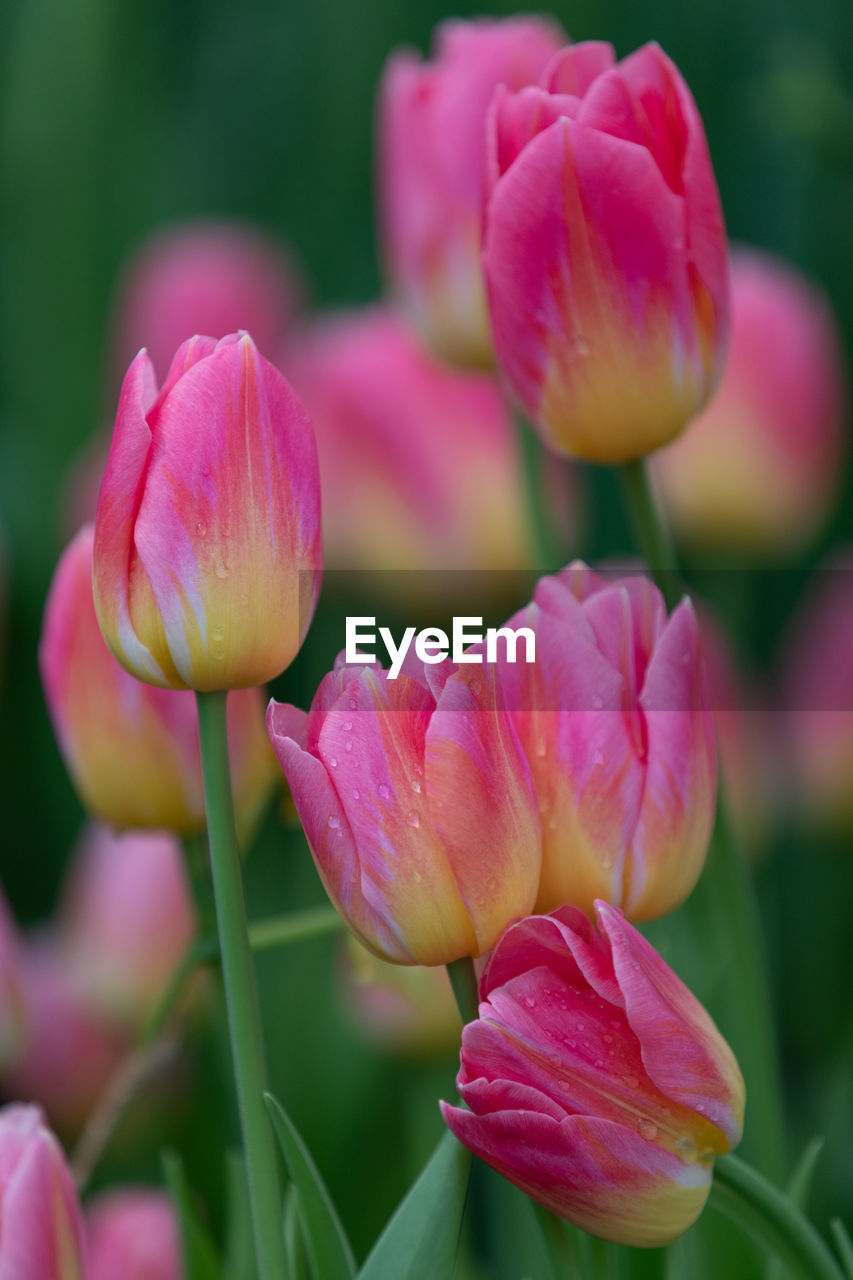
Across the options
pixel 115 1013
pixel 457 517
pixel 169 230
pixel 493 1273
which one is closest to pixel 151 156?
pixel 169 230

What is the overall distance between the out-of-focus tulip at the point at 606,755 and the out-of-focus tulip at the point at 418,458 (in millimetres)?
389

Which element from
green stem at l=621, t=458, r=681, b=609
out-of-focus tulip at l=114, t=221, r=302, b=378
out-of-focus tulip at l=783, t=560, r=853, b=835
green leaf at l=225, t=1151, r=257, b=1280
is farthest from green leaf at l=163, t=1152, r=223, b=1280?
out-of-focus tulip at l=114, t=221, r=302, b=378

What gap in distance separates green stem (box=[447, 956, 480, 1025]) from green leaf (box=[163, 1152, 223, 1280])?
75 millimetres

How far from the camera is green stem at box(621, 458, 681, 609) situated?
0.28 m

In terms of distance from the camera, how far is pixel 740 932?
0.98 ft

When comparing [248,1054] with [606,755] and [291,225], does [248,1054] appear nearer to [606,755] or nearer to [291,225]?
[606,755]

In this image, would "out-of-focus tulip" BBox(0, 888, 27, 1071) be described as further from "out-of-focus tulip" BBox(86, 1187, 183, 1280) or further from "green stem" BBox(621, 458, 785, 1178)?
"green stem" BBox(621, 458, 785, 1178)

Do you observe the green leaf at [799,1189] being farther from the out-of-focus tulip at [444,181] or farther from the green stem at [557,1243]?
the out-of-focus tulip at [444,181]

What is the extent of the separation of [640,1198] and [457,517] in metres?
0.44

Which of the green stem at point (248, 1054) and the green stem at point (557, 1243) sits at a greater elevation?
the green stem at point (248, 1054)

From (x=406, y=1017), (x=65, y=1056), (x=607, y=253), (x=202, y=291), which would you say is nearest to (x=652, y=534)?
(x=607, y=253)

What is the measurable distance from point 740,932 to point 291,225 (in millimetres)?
882

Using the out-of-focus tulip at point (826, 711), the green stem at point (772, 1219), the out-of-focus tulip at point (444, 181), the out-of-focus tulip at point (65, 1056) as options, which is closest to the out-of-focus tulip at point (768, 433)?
the out-of-focus tulip at point (826, 711)

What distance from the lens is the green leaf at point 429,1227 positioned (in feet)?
0.71
